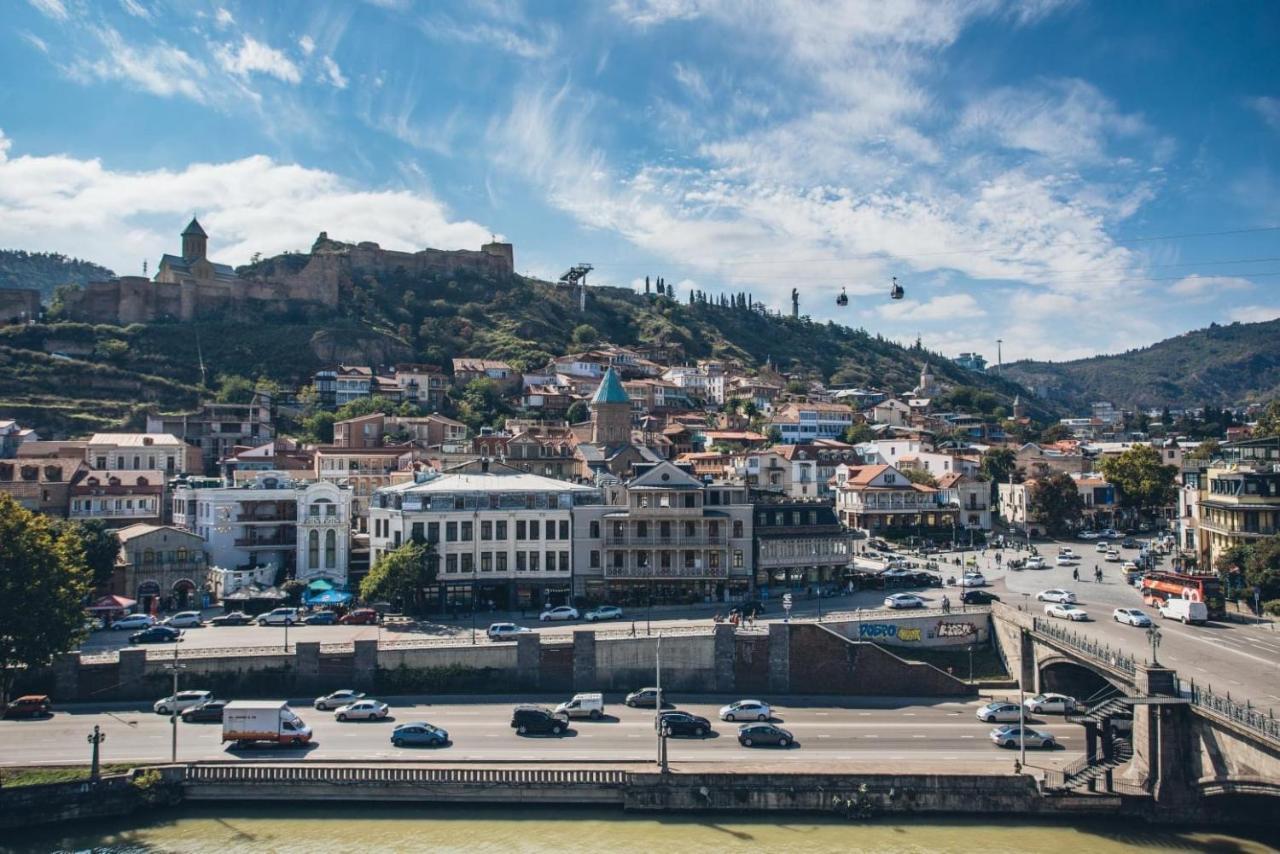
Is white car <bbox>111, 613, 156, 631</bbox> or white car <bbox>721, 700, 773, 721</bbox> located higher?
white car <bbox>111, 613, 156, 631</bbox>

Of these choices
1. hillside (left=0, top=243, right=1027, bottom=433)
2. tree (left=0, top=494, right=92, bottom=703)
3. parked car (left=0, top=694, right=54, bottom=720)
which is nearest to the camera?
tree (left=0, top=494, right=92, bottom=703)

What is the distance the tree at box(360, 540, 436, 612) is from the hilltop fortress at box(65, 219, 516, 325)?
79770mm

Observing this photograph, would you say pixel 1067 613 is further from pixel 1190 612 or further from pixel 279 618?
pixel 279 618

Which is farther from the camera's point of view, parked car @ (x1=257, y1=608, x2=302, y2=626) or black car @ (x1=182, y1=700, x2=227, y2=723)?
parked car @ (x1=257, y1=608, x2=302, y2=626)

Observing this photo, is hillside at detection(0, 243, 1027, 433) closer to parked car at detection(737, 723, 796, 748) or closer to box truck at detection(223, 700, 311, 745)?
box truck at detection(223, 700, 311, 745)

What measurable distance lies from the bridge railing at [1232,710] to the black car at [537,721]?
62.9 ft

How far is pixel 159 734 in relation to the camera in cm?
3256

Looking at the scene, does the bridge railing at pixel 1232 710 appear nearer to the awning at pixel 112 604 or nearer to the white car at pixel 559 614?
the white car at pixel 559 614

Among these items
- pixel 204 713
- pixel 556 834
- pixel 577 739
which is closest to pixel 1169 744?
pixel 556 834

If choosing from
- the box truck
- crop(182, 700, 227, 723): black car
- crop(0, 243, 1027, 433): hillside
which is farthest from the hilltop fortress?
the box truck

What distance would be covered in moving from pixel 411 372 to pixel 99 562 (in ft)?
190

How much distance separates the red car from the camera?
44.1 meters

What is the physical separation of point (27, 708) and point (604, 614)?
74.0 ft

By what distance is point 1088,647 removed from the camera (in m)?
33.7
